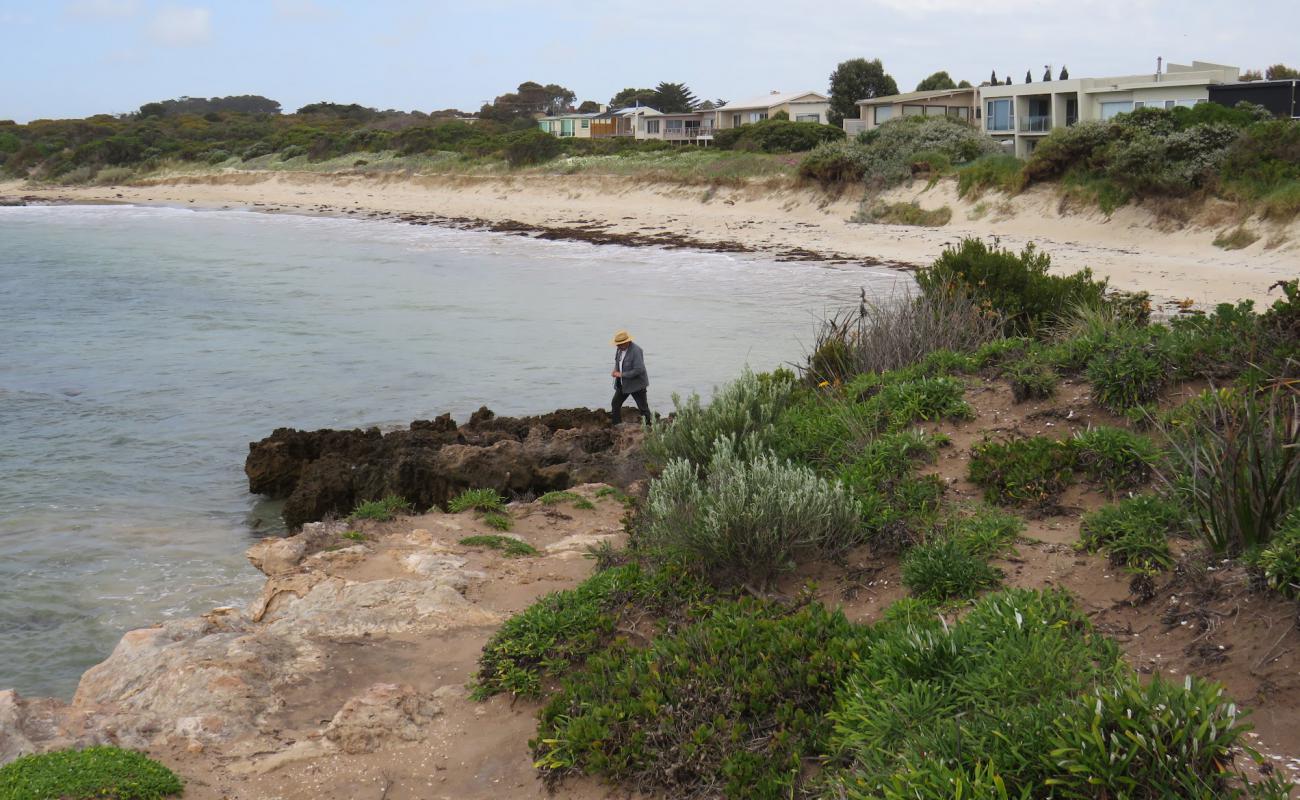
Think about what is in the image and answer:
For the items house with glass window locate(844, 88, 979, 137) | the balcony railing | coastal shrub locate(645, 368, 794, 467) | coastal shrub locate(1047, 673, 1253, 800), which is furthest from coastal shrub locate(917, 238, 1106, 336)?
house with glass window locate(844, 88, 979, 137)

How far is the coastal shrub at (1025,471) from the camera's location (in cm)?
646

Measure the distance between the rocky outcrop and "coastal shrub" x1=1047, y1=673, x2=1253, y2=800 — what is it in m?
7.14

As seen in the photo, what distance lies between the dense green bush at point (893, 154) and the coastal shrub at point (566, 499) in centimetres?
2958

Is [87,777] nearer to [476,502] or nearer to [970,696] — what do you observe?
[970,696]

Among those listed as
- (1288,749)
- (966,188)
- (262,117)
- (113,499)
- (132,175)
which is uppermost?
(262,117)

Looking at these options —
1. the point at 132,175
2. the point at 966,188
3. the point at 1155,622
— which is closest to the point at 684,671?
the point at 1155,622

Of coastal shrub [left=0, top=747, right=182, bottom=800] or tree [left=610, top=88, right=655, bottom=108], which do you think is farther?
tree [left=610, top=88, right=655, bottom=108]

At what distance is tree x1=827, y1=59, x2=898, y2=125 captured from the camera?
7119cm

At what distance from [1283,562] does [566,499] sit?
20.2 ft

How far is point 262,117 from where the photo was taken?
10650cm

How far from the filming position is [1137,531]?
18.0ft

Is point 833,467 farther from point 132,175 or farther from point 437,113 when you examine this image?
point 437,113

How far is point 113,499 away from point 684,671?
929cm

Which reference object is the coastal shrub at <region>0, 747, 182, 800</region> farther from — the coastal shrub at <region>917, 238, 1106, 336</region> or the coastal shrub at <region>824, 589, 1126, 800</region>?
the coastal shrub at <region>917, 238, 1106, 336</region>
